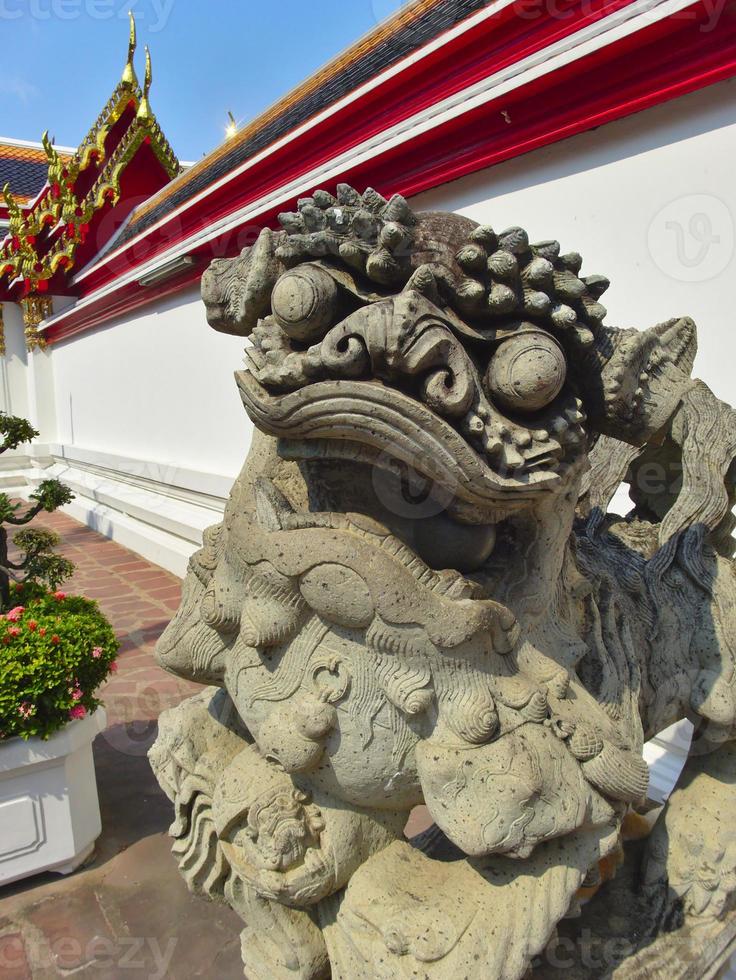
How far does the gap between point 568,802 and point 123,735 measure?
2295 mm

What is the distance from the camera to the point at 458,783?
0.85 m

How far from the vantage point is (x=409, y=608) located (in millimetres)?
859

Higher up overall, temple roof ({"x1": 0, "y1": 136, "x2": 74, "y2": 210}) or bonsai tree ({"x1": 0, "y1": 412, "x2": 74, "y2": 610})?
temple roof ({"x1": 0, "y1": 136, "x2": 74, "y2": 210})

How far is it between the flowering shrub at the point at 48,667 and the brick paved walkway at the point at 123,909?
0.44 meters

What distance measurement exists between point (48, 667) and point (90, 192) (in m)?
5.78

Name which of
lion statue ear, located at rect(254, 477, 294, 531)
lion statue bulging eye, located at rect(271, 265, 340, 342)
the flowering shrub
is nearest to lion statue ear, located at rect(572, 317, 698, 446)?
lion statue bulging eye, located at rect(271, 265, 340, 342)

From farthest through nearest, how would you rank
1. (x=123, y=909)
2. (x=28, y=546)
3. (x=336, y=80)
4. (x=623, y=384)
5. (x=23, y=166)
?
1. (x=23, y=166)
2. (x=336, y=80)
3. (x=28, y=546)
4. (x=123, y=909)
5. (x=623, y=384)

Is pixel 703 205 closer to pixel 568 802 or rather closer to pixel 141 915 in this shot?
pixel 568 802

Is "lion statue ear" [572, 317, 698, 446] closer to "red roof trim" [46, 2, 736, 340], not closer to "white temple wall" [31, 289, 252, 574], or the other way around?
"red roof trim" [46, 2, 736, 340]

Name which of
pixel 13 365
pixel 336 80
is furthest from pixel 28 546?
pixel 13 365

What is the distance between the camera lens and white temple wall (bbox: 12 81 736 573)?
6.19 feet

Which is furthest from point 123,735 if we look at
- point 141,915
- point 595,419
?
point 595,419

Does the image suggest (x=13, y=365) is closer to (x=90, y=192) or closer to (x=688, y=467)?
(x=90, y=192)

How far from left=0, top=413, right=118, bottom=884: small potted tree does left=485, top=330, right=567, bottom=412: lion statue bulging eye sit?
1.66 meters
